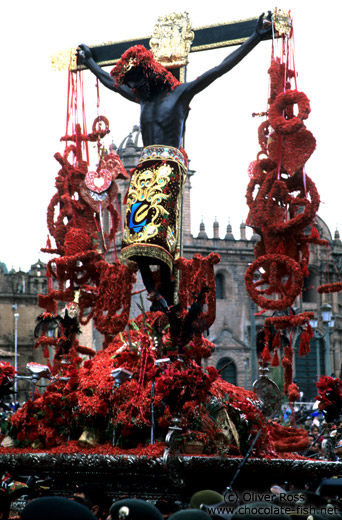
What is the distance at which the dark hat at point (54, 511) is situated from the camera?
5.40 metres

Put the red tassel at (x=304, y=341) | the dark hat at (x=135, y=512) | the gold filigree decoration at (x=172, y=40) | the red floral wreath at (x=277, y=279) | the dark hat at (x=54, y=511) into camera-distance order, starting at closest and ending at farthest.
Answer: the dark hat at (x=54, y=511)
the dark hat at (x=135, y=512)
the red floral wreath at (x=277, y=279)
the red tassel at (x=304, y=341)
the gold filigree decoration at (x=172, y=40)

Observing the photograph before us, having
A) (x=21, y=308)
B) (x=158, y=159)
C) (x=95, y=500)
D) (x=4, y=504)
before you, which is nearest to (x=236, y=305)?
(x=21, y=308)

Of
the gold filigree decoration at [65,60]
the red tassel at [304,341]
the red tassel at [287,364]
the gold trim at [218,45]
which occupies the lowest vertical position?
the red tassel at [287,364]

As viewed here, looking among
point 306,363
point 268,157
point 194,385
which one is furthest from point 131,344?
point 306,363

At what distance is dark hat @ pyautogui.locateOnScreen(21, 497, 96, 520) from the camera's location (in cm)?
540

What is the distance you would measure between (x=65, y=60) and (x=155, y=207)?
11.1 feet

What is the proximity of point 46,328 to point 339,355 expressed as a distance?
176 feet

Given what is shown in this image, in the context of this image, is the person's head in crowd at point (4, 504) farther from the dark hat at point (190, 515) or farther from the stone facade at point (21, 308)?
the stone facade at point (21, 308)

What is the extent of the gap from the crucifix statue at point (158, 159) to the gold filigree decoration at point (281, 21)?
3.9 inches

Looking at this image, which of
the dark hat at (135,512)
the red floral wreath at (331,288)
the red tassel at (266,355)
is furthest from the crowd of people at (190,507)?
the red floral wreath at (331,288)

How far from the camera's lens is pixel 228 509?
715 centimetres

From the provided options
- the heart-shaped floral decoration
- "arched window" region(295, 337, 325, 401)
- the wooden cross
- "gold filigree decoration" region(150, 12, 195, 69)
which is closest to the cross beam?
the wooden cross

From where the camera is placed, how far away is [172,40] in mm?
12719

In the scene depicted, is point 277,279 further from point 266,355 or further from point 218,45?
point 218,45
